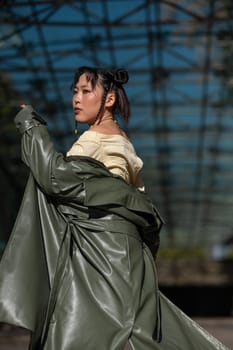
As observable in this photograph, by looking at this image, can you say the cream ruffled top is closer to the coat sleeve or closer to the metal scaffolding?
the coat sleeve

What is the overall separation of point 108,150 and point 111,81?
0.34 metres

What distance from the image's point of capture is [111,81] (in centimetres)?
346

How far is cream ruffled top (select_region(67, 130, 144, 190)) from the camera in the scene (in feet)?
10.8

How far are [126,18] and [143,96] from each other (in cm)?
457

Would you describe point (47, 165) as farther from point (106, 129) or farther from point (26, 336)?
point (26, 336)

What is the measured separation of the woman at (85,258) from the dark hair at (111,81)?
0.19 metres

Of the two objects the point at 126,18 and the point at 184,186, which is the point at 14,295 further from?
the point at 184,186

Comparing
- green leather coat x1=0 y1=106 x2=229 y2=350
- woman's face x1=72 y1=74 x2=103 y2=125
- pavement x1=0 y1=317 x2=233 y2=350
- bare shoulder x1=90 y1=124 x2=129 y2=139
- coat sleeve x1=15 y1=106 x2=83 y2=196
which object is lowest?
pavement x1=0 y1=317 x2=233 y2=350

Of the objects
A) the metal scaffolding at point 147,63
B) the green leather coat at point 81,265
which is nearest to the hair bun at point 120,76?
the green leather coat at point 81,265

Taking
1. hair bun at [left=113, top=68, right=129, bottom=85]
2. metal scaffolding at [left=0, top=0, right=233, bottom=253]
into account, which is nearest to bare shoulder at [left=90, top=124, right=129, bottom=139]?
hair bun at [left=113, top=68, right=129, bottom=85]

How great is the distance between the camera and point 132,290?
3100 millimetres

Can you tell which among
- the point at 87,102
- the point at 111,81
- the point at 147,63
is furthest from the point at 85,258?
the point at 147,63

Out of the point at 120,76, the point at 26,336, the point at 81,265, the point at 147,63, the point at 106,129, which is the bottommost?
the point at 26,336

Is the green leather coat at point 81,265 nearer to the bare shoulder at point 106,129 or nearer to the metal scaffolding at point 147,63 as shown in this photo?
the bare shoulder at point 106,129
